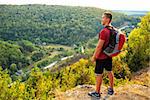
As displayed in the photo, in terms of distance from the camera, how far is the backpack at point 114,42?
27.4 ft

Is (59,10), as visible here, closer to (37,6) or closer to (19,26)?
(37,6)

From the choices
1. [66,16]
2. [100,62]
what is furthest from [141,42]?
[66,16]

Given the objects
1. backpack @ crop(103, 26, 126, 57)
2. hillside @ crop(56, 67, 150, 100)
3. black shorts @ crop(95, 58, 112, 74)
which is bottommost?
hillside @ crop(56, 67, 150, 100)

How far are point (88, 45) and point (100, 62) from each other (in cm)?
11051

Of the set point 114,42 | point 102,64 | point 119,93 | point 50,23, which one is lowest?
point 50,23

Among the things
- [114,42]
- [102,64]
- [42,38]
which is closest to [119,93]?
[102,64]

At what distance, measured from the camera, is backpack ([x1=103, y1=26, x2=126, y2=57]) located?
8346 millimetres

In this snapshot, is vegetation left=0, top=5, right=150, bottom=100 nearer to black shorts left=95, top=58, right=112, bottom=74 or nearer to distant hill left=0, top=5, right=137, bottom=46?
distant hill left=0, top=5, right=137, bottom=46

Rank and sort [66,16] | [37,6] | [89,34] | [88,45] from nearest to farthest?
[88,45]
[89,34]
[66,16]
[37,6]

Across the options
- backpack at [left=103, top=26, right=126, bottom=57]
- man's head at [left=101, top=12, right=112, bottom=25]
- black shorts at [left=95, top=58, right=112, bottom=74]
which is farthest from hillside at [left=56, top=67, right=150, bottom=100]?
man's head at [left=101, top=12, right=112, bottom=25]

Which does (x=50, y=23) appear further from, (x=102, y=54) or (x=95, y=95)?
(x=102, y=54)

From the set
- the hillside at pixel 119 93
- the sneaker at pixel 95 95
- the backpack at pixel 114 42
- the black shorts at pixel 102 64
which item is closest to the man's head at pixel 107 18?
the backpack at pixel 114 42

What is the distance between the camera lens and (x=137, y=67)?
22.9 meters

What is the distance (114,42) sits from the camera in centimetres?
841
